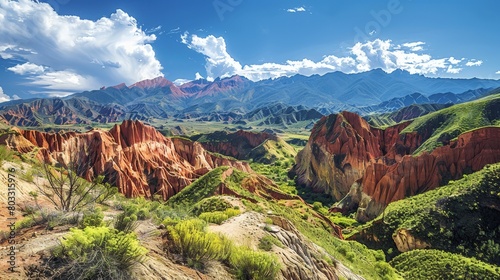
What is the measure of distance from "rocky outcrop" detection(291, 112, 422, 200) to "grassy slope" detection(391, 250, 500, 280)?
150ft

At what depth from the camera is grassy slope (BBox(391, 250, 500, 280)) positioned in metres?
28.0

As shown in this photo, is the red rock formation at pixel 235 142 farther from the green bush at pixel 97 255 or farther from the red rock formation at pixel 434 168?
the green bush at pixel 97 255

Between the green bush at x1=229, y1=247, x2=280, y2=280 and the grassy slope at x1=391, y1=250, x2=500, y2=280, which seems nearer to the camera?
the green bush at x1=229, y1=247, x2=280, y2=280

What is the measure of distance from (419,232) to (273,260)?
3248cm

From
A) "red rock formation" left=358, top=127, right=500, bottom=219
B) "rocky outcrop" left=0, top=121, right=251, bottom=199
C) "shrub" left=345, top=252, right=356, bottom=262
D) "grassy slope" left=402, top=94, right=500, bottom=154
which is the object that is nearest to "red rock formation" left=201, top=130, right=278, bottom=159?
"rocky outcrop" left=0, top=121, right=251, bottom=199

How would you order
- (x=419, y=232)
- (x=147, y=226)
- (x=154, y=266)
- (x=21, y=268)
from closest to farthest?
(x=21, y=268) < (x=154, y=266) < (x=147, y=226) < (x=419, y=232)

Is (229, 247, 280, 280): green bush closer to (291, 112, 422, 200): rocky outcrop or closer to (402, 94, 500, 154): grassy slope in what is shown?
(291, 112, 422, 200): rocky outcrop

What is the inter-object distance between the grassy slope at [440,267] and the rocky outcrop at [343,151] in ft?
150

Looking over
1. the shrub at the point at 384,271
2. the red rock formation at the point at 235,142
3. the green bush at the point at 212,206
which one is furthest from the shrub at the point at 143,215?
the red rock formation at the point at 235,142

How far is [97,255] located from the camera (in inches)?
309

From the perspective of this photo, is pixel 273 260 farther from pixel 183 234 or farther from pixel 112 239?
pixel 112 239

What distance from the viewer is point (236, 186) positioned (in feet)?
158

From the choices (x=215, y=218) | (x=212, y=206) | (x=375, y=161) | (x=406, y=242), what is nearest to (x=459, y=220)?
(x=406, y=242)

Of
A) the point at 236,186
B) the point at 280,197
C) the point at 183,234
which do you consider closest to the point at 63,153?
the point at 236,186
